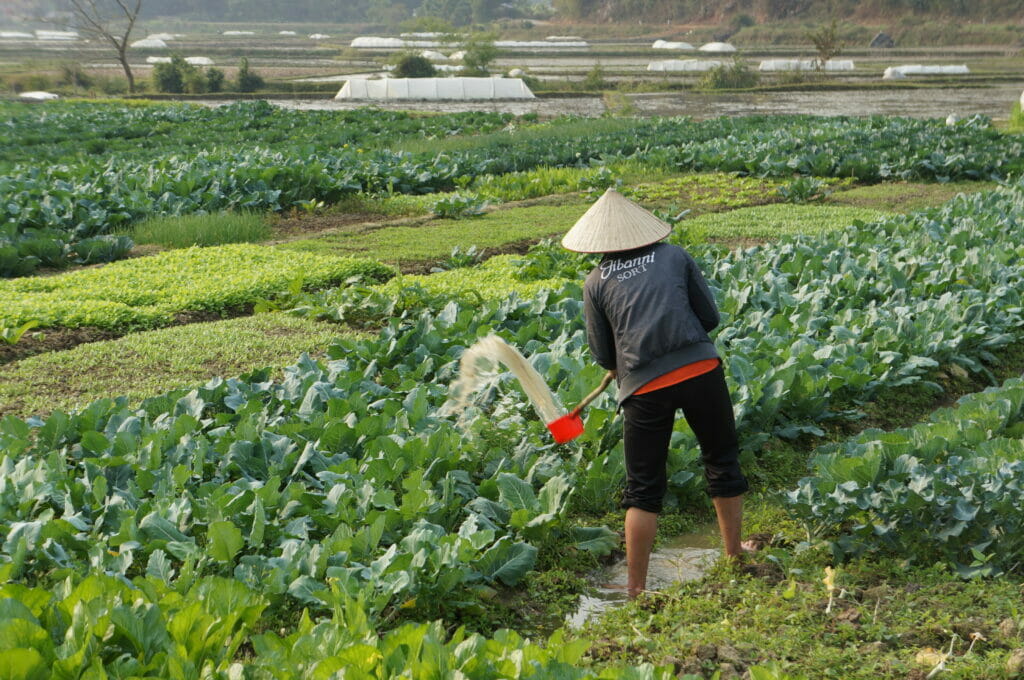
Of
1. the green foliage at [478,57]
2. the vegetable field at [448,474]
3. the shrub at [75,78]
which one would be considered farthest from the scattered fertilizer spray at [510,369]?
the green foliage at [478,57]

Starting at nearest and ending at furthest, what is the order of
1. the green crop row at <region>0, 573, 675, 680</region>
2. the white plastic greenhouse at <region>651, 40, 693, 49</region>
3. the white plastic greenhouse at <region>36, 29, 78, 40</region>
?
the green crop row at <region>0, 573, 675, 680</region>, the white plastic greenhouse at <region>651, 40, 693, 49</region>, the white plastic greenhouse at <region>36, 29, 78, 40</region>

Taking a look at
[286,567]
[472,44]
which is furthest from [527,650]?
[472,44]

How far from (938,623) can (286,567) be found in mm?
2662

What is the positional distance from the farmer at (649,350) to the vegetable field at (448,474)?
48 centimetres

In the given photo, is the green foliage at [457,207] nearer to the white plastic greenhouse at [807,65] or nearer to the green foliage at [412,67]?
the green foliage at [412,67]

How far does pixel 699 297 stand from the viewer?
4531 mm

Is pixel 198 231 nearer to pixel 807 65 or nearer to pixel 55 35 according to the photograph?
pixel 807 65

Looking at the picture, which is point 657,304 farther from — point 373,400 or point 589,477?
point 373,400

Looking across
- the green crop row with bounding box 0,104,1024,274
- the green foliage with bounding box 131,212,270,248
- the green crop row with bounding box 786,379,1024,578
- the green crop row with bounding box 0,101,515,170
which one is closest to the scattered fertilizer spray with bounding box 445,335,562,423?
the green crop row with bounding box 786,379,1024,578

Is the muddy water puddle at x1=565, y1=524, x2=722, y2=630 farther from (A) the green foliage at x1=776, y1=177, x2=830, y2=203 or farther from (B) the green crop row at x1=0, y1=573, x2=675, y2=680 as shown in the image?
(A) the green foliage at x1=776, y1=177, x2=830, y2=203

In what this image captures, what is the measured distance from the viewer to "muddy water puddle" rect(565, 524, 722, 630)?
15.4ft

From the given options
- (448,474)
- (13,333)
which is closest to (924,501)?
(448,474)

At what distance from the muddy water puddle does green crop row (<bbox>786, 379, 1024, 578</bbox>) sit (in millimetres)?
522

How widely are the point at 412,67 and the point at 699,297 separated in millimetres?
50300
